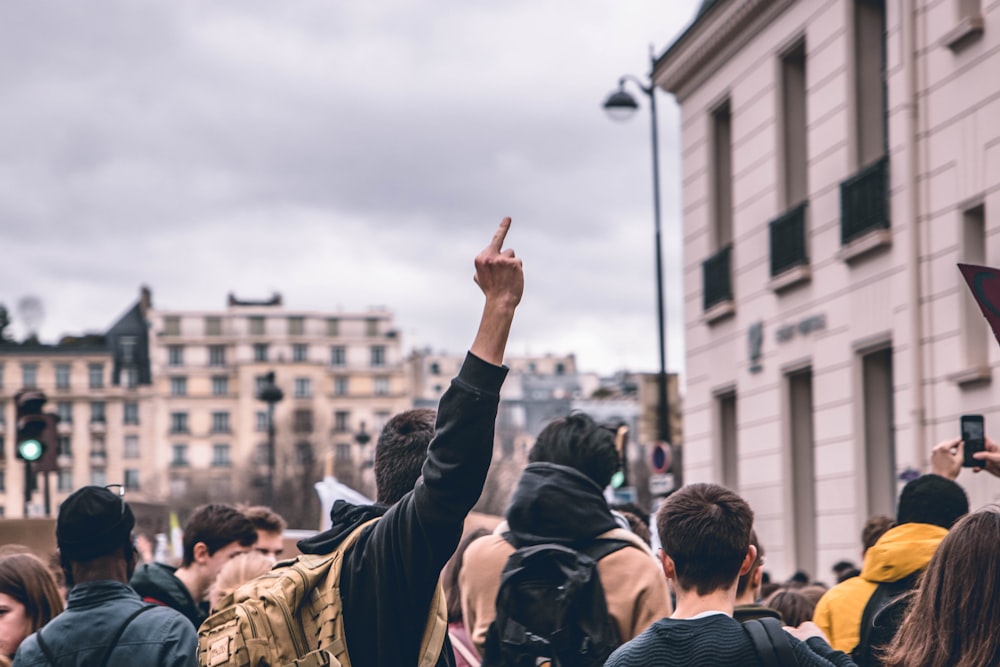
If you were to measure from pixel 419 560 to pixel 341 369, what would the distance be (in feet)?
459

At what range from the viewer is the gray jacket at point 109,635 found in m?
4.81

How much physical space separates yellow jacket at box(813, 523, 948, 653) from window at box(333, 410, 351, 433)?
134137 millimetres

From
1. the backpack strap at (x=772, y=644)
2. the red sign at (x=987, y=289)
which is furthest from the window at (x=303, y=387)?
the backpack strap at (x=772, y=644)

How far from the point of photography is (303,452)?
12069 centimetres

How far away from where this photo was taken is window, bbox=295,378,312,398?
5551 inches

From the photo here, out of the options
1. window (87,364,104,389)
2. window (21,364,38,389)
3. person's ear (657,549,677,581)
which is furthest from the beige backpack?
window (87,364,104,389)

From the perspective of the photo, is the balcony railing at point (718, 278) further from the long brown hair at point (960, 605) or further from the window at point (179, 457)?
the window at point (179, 457)

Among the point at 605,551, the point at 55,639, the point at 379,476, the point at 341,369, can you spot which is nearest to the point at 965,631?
the point at 379,476

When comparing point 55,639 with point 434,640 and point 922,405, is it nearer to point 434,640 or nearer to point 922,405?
point 434,640

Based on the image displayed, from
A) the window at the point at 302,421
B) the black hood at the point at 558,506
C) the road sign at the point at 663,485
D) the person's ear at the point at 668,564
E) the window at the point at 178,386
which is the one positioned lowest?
the road sign at the point at 663,485

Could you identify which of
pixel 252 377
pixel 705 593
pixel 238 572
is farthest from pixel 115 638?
pixel 252 377

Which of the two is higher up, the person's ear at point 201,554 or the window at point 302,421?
the window at point 302,421

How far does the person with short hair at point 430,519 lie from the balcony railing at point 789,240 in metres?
13.8

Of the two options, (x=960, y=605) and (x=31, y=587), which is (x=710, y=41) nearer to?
(x=31, y=587)
